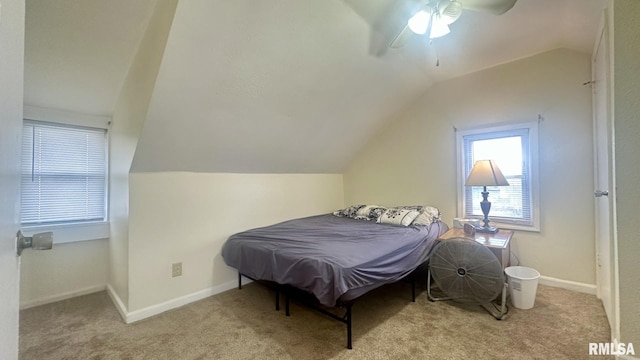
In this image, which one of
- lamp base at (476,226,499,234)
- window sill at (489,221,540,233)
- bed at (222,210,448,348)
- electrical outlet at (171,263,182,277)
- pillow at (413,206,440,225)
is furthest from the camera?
pillow at (413,206,440,225)

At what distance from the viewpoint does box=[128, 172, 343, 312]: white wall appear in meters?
2.38

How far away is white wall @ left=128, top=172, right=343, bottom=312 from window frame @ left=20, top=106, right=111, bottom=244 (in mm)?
968

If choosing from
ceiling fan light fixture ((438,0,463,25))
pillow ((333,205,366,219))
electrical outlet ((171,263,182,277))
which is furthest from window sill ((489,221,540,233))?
electrical outlet ((171,263,182,277))

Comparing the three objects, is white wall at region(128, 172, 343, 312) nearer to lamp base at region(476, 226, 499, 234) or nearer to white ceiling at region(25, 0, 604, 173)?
white ceiling at region(25, 0, 604, 173)

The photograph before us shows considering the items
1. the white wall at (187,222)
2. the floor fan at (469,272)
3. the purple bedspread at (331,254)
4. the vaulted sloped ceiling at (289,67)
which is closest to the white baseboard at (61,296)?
the white wall at (187,222)

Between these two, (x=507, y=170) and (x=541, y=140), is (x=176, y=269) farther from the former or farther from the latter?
(x=541, y=140)

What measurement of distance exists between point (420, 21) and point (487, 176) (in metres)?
1.74

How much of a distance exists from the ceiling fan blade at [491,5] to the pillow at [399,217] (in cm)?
200

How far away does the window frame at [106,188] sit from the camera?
261 centimetres

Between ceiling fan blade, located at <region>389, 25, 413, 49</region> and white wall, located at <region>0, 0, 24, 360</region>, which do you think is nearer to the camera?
white wall, located at <region>0, 0, 24, 360</region>

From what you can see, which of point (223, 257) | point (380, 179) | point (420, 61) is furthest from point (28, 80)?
point (380, 179)

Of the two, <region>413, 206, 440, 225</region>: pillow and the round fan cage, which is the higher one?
<region>413, 206, 440, 225</region>: pillow

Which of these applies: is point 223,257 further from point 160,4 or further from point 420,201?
point 420,201

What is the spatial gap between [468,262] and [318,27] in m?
2.17
